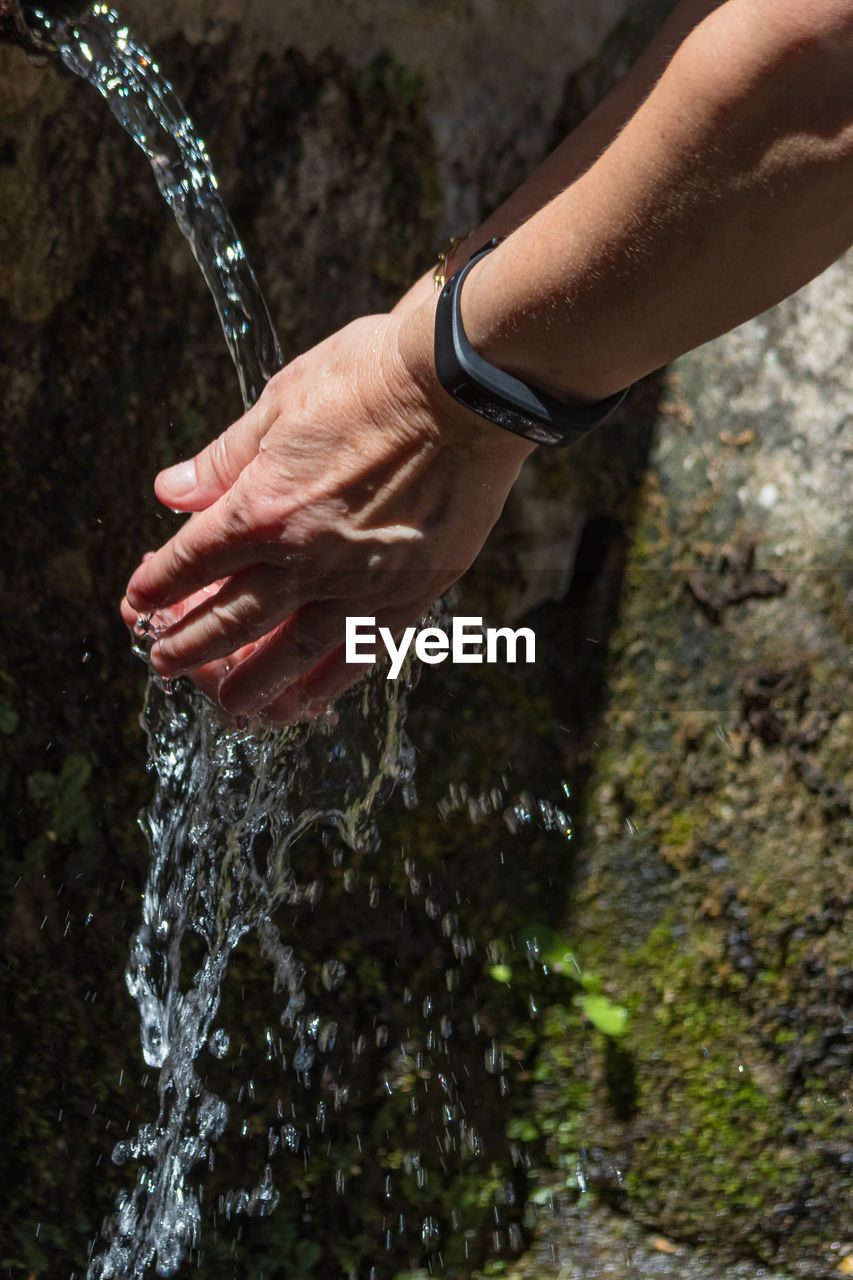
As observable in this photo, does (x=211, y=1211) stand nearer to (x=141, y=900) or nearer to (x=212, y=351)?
(x=141, y=900)

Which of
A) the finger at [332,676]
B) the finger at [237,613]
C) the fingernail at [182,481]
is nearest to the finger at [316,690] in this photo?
the finger at [332,676]

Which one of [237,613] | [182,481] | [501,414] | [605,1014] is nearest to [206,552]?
[237,613]

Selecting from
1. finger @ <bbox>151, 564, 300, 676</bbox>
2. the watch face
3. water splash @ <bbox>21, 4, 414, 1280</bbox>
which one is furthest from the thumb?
water splash @ <bbox>21, 4, 414, 1280</bbox>

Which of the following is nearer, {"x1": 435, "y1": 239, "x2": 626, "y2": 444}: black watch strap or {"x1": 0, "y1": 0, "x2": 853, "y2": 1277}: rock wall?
{"x1": 435, "y1": 239, "x2": 626, "y2": 444}: black watch strap

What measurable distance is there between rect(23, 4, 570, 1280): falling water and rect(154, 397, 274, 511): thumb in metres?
0.47

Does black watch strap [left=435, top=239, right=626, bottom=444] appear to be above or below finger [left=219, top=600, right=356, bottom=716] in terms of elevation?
above

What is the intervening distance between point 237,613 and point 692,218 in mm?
550

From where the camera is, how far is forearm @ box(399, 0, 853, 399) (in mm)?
791

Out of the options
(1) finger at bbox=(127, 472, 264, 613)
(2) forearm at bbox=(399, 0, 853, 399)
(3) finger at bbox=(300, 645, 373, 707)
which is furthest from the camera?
(3) finger at bbox=(300, 645, 373, 707)

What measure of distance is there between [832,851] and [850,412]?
0.76 metres

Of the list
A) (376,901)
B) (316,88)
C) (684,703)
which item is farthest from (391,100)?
(376,901)

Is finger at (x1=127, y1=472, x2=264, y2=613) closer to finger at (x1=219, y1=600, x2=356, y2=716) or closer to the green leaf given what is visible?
finger at (x1=219, y1=600, x2=356, y2=716)

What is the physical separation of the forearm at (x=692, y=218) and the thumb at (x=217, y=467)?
28 centimetres

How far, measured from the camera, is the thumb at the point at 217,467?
45.9 inches
